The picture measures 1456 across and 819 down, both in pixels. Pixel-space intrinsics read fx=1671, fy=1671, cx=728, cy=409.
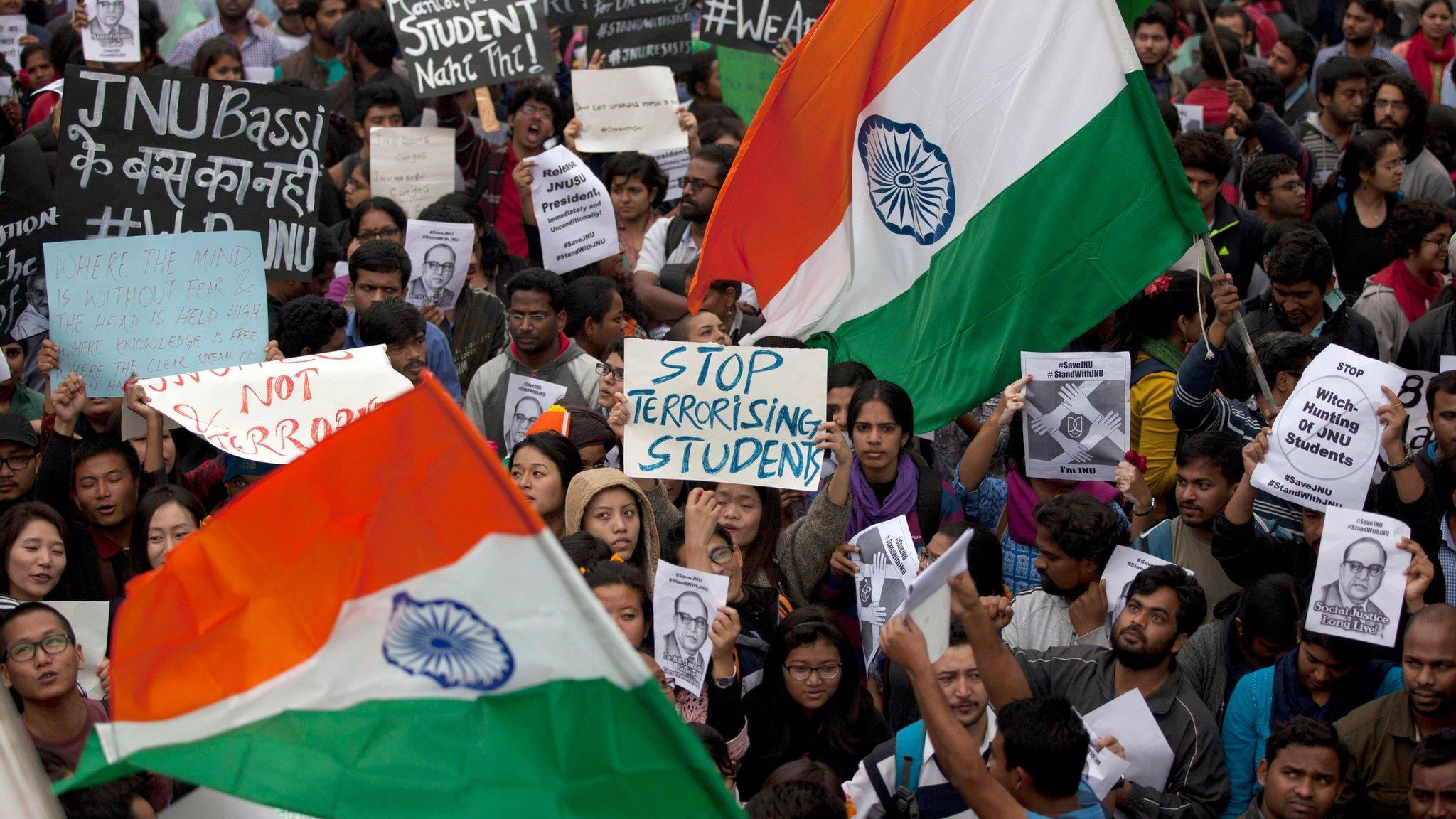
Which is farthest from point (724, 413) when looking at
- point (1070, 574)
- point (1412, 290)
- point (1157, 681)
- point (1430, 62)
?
point (1430, 62)

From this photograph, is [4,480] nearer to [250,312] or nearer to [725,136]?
[250,312]

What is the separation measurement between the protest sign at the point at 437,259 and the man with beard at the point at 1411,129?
5.67 meters

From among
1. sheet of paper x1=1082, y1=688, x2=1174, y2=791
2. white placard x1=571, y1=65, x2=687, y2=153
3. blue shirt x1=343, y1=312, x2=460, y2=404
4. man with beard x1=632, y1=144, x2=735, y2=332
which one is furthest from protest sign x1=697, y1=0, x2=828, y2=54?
sheet of paper x1=1082, y1=688, x2=1174, y2=791

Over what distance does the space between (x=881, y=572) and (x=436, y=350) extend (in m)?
Result: 2.85

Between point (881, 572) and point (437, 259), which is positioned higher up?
point (437, 259)

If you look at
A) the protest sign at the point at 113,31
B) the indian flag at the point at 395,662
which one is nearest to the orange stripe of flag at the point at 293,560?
the indian flag at the point at 395,662

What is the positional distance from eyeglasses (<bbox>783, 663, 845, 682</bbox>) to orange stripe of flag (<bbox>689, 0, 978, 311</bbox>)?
2.01 metres

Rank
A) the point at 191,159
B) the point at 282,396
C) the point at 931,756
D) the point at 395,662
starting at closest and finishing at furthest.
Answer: the point at 395,662
the point at 931,756
the point at 282,396
the point at 191,159

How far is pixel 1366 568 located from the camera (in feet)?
18.5

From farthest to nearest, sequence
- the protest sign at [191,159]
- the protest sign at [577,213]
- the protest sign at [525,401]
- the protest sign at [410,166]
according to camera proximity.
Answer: the protest sign at [410,166] < the protest sign at [577,213] < the protest sign at [191,159] < the protest sign at [525,401]

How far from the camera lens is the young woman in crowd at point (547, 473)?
21.7 feet

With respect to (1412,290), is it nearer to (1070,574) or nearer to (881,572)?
(1070,574)

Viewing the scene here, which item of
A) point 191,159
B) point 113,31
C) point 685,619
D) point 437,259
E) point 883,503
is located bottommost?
point 685,619

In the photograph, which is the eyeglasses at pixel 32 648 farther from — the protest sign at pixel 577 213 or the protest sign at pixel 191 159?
the protest sign at pixel 577 213
